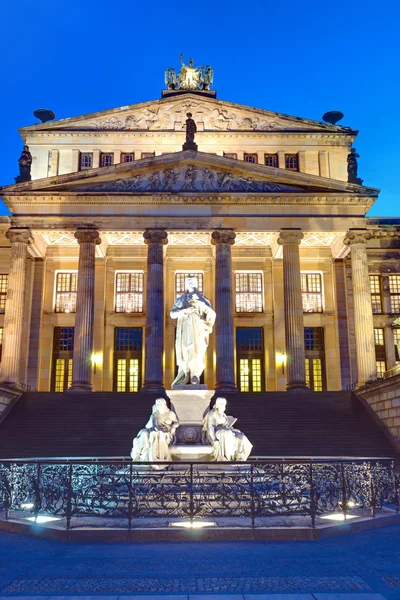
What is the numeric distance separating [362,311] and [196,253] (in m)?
12.9

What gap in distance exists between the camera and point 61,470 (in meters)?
11.5

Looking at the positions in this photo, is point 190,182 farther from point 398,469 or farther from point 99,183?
point 398,469

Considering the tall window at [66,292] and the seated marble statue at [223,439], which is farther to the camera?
the tall window at [66,292]

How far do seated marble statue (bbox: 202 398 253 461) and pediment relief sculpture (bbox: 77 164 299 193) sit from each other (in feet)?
81.2

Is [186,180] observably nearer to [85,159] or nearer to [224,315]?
[224,315]

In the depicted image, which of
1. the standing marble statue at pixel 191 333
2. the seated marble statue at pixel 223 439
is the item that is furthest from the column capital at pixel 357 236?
the seated marble statue at pixel 223 439

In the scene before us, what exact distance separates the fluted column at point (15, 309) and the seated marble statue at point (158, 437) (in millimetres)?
Answer: 22189

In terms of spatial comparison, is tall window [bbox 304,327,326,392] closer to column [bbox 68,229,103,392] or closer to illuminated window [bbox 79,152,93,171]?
column [bbox 68,229,103,392]

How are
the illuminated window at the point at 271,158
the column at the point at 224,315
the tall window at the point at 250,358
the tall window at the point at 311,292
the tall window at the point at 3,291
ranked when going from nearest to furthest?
the column at the point at 224,315, the tall window at the point at 3,291, the tall window at the point at 250,358, the tall window at the point at 311,292, the illuminated window at the point at 271,158

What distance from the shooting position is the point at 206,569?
25.2ft

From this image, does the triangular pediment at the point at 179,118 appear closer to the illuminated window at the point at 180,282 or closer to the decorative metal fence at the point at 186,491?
the illuminated window at the point at 180,282

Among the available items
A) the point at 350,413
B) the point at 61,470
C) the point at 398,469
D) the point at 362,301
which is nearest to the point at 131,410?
the point at 350,413

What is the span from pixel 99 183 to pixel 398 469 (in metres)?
23.9

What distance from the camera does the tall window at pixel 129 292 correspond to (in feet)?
139
